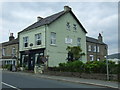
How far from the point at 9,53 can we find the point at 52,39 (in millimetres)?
14309

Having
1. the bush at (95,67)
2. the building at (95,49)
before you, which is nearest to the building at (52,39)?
the building at (95,49)

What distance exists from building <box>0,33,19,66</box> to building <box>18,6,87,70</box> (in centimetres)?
342

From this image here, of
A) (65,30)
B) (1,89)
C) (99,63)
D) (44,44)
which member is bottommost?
(1,89)

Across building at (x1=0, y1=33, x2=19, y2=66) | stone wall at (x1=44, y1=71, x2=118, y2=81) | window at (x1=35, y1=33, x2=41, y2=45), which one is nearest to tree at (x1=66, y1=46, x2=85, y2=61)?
window at (x1=35, y1=33, x2=41, y2=45)

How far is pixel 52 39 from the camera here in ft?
103

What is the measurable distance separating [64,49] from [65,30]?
3.27 meters

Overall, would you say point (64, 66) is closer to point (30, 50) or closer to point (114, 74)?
point (114, 74)

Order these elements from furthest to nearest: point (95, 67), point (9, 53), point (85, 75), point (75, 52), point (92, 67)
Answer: point (9, 53) → point (75, 52) → point (85, 75) → point (92, 67) → point (95, 67)

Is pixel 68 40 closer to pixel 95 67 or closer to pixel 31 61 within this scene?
pixel 31 61

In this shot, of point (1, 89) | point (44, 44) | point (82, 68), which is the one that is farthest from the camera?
point (44, 44)

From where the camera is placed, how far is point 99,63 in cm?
1995

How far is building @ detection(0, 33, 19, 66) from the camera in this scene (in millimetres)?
38638

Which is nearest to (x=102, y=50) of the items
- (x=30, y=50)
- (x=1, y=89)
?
(x=30, y=50)

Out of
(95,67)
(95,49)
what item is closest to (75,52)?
(95,67)
